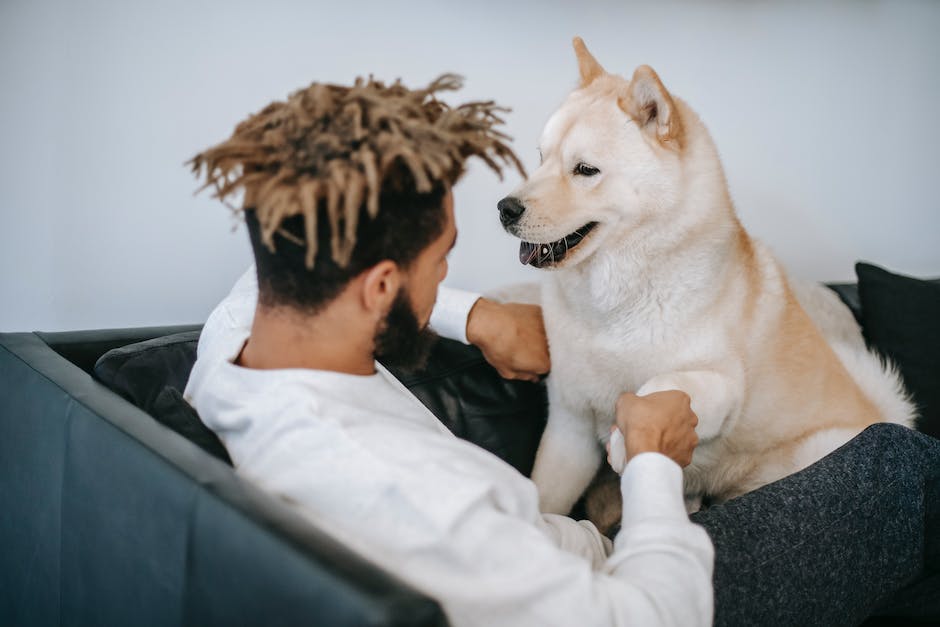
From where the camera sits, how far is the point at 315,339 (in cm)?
95

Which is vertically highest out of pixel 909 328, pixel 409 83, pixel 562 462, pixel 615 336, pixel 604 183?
pixel 409 83

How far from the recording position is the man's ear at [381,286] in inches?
36.6

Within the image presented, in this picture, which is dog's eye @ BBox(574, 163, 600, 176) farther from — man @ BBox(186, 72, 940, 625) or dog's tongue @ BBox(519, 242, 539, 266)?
man @ BBox(186, 72, 940, 625)

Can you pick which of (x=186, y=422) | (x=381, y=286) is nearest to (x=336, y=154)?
(x=381, y=286)

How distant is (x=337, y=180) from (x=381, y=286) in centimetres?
14

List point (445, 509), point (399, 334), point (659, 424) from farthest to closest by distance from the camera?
1. point (659, 424)
2. point (399, 334)
3. point (445, 509)

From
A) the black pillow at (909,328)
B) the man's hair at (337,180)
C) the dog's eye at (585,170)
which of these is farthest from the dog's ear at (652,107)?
the black pillow at (909,328)

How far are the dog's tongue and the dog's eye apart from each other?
14cm

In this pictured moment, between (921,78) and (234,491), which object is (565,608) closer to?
(234,491)

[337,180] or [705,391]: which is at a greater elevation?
[337,180]

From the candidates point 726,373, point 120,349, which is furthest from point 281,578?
A: point 726,373

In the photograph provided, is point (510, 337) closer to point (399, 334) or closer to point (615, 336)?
point (615, 336)

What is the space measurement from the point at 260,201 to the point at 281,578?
38cm

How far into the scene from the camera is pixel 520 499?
2.89ft
